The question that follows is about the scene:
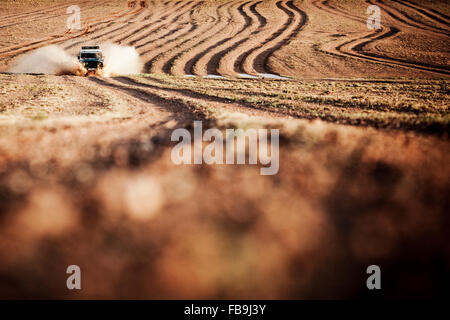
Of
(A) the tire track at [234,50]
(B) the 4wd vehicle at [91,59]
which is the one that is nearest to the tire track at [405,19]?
(A) the tire track at [234,50]

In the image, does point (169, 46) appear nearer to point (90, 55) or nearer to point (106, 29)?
point (106, 29)

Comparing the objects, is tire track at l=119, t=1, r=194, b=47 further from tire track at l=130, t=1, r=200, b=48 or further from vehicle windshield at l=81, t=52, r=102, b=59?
vehicle windshield at l=81, t=52, r=102, b=59

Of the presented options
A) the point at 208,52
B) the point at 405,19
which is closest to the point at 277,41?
the point at 208,52

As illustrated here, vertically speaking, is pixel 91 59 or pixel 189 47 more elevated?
pixel 189 47

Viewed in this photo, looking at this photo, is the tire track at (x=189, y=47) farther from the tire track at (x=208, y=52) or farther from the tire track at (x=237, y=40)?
the tire track at (x=237, y=40)

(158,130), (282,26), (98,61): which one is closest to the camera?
(158,130)

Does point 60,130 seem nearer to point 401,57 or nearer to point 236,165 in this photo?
point 236,165

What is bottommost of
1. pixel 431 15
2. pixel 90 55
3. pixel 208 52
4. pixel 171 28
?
pixel 90 55

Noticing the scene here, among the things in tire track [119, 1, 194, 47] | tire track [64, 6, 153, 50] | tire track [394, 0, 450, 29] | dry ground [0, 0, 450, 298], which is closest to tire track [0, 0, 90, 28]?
tire track [64, 6, 153, 50]

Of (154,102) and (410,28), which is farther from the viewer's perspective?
(410,28)

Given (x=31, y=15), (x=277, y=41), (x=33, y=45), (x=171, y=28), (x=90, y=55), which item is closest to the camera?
(x=90, y=55)

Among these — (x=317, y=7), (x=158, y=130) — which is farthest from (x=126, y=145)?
(x=317, y=7)
